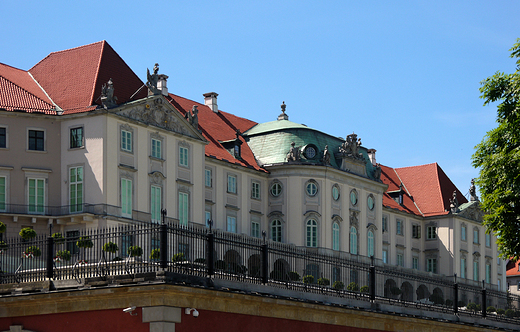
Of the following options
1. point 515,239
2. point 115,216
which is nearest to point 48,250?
point 515,239

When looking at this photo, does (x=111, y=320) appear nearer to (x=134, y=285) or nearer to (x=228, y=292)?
(x=134, y=285)

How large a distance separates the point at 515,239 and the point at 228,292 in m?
14.1

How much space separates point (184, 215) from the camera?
54.8 m

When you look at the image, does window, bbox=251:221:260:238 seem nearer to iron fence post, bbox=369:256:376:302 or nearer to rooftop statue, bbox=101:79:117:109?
rooftop statue, bbox=101:79:117:109

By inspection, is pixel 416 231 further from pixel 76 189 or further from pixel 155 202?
→ pixel 76 189

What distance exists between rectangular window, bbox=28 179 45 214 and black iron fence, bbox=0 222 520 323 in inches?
954

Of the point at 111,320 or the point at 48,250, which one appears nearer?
the point at 111,320

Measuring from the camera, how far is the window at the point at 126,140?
5107 centimetres

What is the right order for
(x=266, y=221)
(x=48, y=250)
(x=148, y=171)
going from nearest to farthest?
→ 1. (x=48, y=250)
2. (x=148, y=171)
3. (x=266, y=221)

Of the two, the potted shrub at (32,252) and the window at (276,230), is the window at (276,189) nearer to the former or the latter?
the window at (276,230)

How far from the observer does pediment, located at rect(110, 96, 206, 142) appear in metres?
51.6

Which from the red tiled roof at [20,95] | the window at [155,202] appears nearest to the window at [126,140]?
the window at [155,202]

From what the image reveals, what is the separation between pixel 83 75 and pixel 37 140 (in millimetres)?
5468

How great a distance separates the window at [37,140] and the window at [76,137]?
1.62 metres
